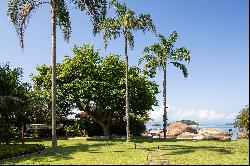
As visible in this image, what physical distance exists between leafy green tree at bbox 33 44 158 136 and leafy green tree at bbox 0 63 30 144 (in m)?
3.73

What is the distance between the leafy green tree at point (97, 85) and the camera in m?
45.2

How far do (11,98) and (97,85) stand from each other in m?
10.8

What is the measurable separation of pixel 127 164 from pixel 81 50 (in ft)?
98.2

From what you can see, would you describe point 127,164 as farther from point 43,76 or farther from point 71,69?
point 43,76

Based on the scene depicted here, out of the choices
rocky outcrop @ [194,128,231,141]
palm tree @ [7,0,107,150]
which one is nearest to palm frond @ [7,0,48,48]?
palm tree @ [7,0,107,150]

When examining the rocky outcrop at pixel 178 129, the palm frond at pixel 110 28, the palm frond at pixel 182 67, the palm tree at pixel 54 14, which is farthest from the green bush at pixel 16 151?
the rocky outcrop at pixel 178 129

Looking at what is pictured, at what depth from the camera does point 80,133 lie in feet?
171

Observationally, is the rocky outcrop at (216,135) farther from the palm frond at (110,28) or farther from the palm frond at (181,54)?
the palm frond at (110,28)

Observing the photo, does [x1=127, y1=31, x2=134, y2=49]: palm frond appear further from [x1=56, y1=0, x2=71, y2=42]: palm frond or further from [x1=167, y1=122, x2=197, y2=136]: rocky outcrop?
[x1=167, y1=122, x2=197, y2=136]: rocky outcrop

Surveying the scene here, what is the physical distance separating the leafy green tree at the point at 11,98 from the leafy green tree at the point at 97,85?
373cm

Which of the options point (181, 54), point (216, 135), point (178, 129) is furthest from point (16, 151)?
point (178, 129)

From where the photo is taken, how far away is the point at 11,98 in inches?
1474

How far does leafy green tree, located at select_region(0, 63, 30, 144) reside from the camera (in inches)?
1446

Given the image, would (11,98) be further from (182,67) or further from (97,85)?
(182,67)
